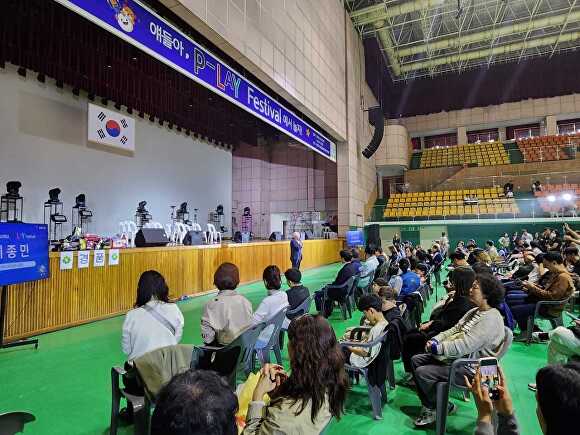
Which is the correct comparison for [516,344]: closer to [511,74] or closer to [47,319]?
[47,319]

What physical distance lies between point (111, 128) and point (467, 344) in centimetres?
1160

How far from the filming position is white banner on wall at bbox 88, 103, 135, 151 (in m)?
10.4

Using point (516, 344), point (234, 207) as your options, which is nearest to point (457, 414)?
point (516, 344)

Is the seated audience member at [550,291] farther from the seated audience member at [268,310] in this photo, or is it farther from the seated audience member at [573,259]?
the seated audience member at [268,310]

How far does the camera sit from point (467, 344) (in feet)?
7.04

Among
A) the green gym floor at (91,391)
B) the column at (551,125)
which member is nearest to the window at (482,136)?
the column at (551,125)

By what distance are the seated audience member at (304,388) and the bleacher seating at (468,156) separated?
66.9 feet

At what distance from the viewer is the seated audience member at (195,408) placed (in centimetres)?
77

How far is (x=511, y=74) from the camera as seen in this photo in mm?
19188

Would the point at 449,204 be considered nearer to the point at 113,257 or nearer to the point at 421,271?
the point at 421,271

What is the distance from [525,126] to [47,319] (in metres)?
25.1

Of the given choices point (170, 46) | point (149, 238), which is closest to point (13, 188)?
point (149, 238)

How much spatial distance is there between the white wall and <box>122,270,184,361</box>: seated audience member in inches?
355

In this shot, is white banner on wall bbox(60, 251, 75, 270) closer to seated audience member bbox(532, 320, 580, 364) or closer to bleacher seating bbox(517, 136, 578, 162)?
seated audience member bbox(532, 320, 580, 364)
